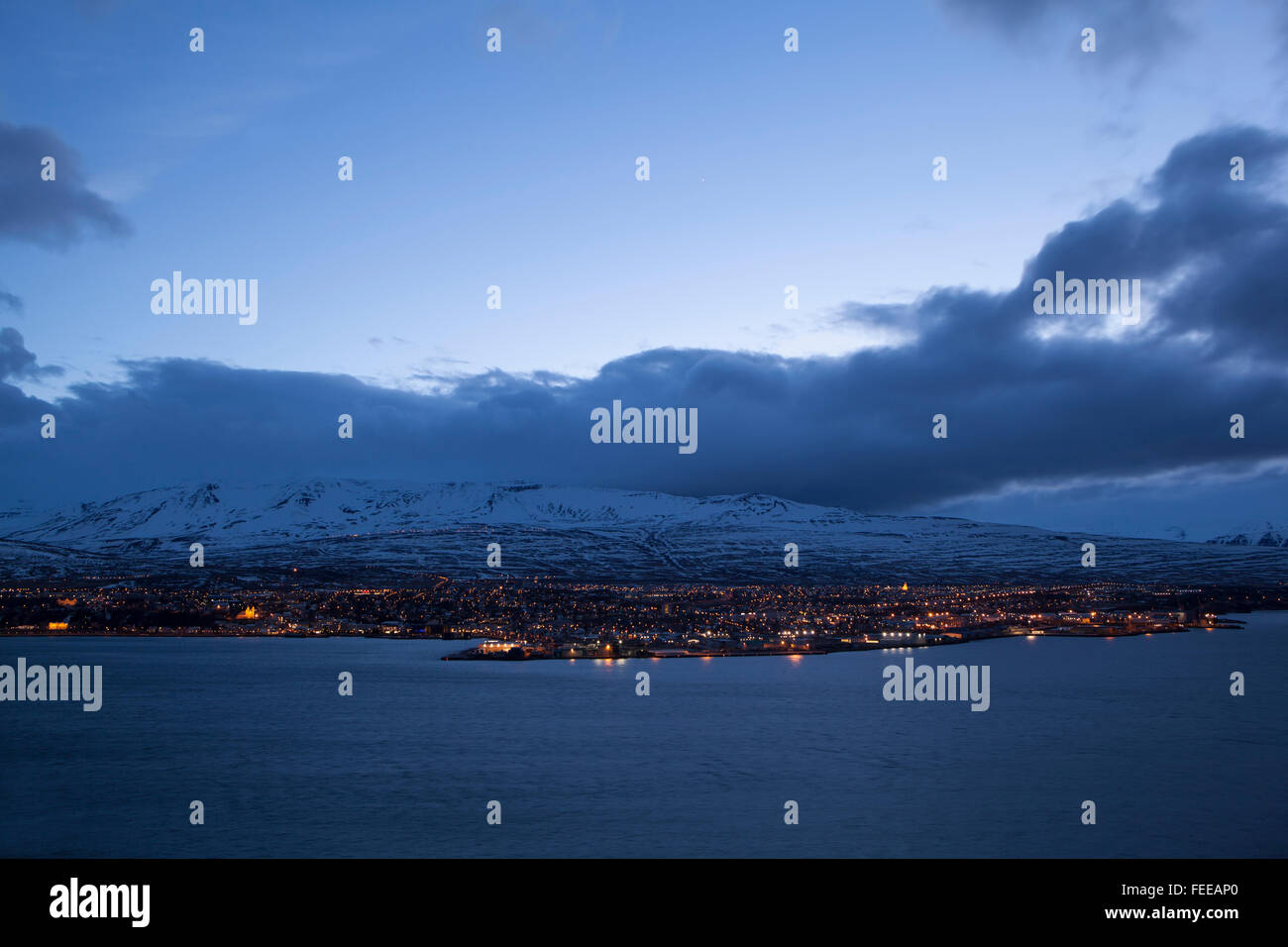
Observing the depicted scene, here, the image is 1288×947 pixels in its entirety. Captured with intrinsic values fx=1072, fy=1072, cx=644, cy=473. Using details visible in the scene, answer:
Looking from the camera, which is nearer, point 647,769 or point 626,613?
point 647,769

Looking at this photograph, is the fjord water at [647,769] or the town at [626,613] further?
the town at [626,613]

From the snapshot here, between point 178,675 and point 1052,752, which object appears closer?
point 1052,752

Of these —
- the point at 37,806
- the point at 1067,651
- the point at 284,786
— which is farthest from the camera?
the point at 1067,651

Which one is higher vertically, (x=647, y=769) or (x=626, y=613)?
(x=626, y=613)
